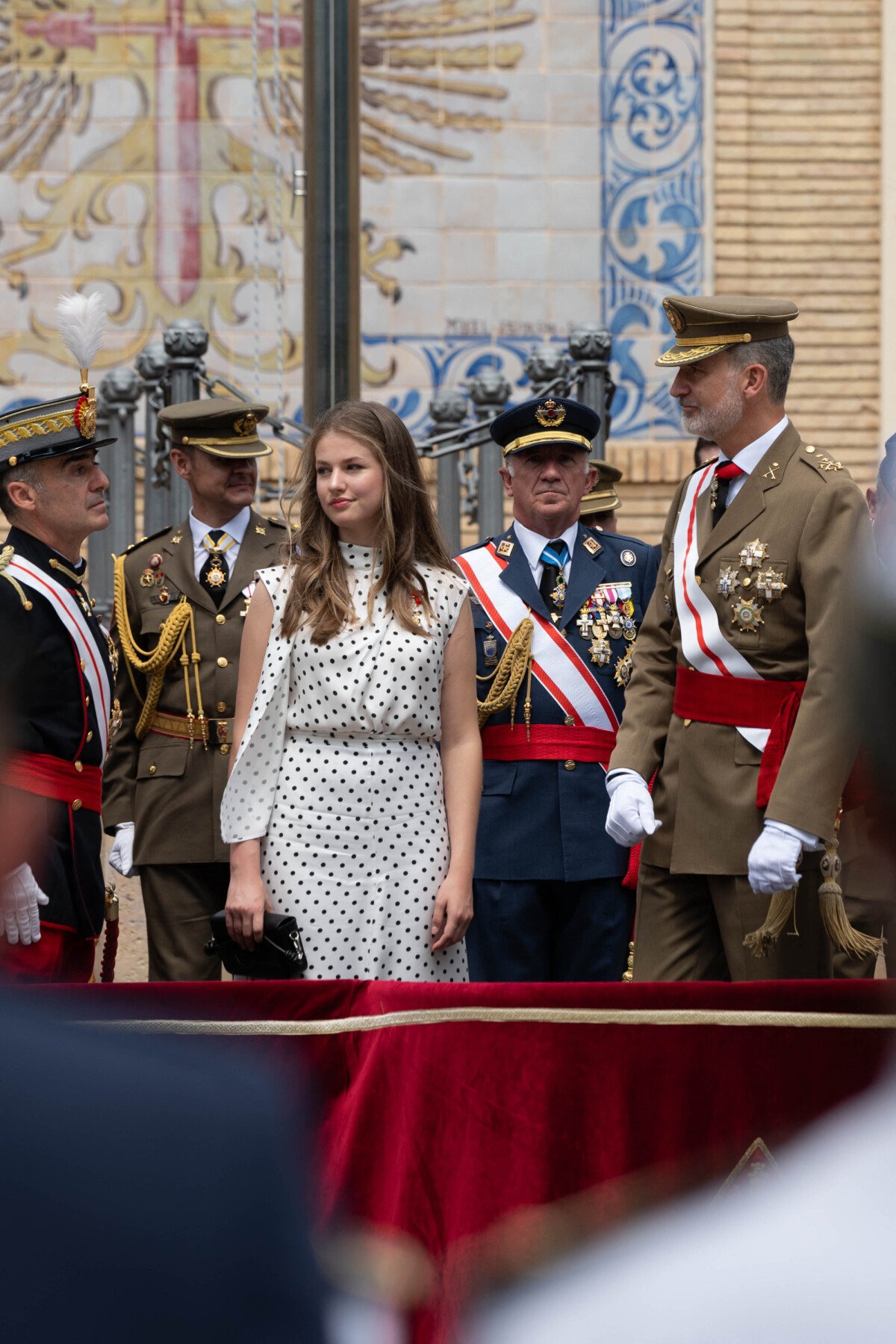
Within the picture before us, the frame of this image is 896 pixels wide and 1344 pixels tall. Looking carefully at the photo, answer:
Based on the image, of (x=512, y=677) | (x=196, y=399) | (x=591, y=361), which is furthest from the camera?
(x=591, y=361)

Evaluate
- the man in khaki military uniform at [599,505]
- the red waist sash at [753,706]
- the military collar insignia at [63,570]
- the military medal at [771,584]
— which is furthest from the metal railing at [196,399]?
the military medal at [771,584]

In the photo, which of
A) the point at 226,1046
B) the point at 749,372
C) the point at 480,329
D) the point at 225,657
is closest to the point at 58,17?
the point at 480,329

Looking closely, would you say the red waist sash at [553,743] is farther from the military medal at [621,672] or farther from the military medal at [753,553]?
the military medal at [753,553]

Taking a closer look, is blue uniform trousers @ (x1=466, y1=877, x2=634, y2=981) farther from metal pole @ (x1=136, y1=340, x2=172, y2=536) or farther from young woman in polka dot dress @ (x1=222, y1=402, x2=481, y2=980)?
metal pole @ (x1=136, y1=340, x2=172, y2=536)

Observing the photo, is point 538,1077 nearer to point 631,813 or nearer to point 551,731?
Answer: point 631,813

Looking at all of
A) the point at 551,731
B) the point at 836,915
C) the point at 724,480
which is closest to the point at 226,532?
the point at 551,731

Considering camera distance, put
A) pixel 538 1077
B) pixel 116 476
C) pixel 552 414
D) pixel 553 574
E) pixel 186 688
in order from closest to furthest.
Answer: pixel 538 1077 → pixel 553 574 → pixel 552 414 → pixel 186 688 → pixel 116 476

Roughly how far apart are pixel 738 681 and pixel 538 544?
1.09 meters

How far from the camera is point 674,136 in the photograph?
10625 mm

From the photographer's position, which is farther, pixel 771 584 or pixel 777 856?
pixel 771 584

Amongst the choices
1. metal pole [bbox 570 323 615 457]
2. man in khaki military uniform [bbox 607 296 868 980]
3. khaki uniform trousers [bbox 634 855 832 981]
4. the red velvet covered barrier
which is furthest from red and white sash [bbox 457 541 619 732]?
metal pole [bbox 570 323 615 457]

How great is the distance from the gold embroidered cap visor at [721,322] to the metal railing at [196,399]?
9.01 feet

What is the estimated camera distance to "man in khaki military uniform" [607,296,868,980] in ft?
12.3

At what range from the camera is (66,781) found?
4113 millimetres
